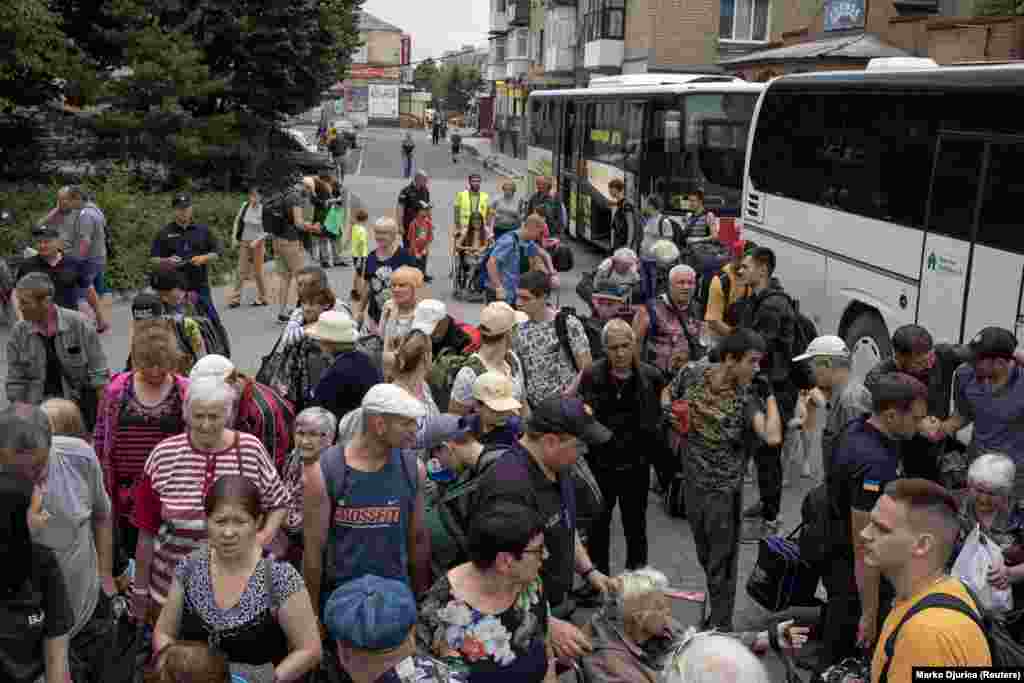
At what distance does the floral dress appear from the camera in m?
3.36

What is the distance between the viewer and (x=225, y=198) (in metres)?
21.5

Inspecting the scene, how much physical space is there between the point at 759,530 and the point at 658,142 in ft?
38.6

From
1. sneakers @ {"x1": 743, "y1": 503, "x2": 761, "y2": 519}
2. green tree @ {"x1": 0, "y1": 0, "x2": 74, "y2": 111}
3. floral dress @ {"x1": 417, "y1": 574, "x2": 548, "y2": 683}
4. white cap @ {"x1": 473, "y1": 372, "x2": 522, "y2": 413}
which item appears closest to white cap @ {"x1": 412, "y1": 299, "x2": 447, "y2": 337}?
white cap @ {"x1": 473, "y1": 372, "x2": 522, "y2": 413}

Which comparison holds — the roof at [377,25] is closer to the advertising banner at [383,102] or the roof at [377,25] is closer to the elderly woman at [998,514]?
the advertising banner at [383,102]

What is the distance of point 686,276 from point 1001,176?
2.91 metres

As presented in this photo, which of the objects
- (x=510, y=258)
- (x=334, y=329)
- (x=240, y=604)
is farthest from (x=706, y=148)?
(x=240, y=604)

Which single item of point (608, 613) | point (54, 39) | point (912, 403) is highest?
point (54, 39)

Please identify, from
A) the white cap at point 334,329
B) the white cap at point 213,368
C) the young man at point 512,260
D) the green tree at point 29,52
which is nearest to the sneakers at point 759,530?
the white cap at point 334,329

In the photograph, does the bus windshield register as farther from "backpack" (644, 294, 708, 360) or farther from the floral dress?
the floral dress

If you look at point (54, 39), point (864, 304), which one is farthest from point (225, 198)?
point (864, 304)

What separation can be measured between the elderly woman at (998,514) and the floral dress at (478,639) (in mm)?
2599

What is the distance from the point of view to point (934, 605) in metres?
2.87

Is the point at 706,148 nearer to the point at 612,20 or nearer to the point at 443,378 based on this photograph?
the point at 443,378

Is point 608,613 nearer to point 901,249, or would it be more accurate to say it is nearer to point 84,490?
point 84,490
